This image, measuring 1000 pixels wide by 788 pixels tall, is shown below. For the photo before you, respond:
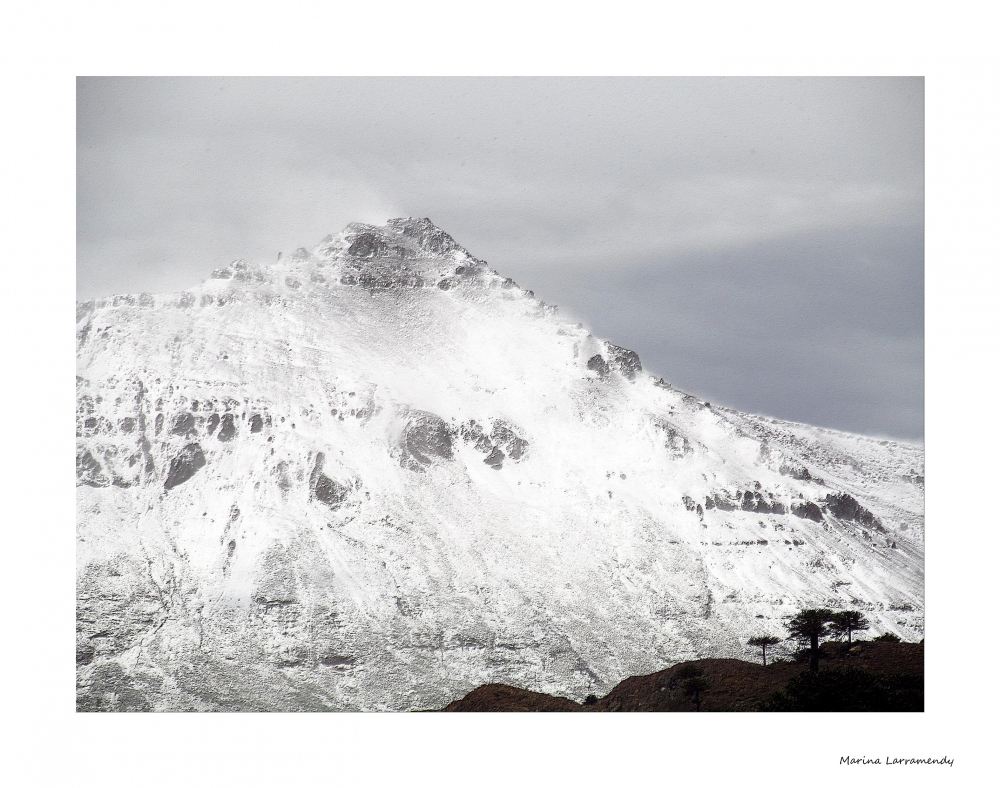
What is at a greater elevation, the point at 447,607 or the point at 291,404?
the point at 291,404

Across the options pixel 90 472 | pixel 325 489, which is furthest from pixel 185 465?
pixel 325 489

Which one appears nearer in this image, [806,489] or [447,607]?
[447,607]

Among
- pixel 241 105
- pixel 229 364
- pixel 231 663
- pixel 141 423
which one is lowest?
pixel 231 663

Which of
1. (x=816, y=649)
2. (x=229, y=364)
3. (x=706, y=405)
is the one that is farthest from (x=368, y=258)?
(x=816, y=649)

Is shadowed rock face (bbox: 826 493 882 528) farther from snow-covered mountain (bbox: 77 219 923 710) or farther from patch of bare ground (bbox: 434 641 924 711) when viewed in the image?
patch of bare ground (bbox: 434 641 924 711)

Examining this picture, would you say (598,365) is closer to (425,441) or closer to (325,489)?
(425,441)

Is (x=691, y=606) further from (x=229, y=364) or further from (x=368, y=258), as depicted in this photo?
(x=368, y=258)

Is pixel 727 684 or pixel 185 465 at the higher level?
pixel 185 465
